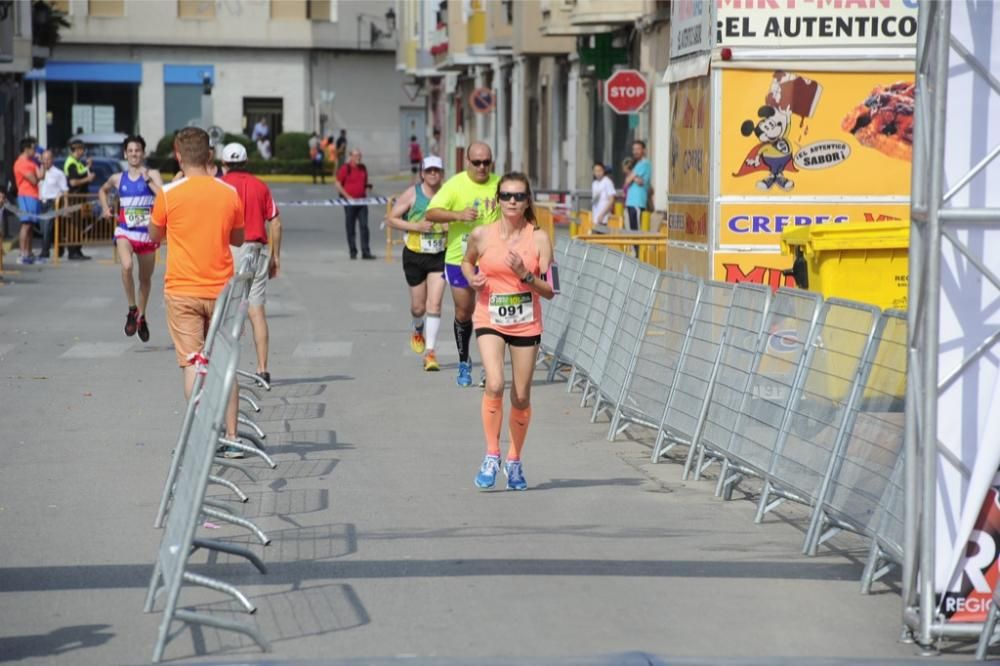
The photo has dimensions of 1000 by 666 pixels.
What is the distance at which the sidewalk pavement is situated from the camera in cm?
667

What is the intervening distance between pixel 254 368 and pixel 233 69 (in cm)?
6713

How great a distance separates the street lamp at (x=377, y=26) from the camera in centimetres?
8100

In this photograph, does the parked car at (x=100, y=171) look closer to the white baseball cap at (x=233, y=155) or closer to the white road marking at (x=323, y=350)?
the white road marking at (x=323, y=350)

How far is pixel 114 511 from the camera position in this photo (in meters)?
9.23

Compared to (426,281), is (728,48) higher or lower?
higher

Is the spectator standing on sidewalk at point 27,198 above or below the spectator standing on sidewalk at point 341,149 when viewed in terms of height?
below

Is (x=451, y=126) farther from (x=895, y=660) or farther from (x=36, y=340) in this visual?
(x=895, y=660)

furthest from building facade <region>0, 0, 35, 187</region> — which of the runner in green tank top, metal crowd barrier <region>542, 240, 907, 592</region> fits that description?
metal crowd barrier <region>542, 240, 907, 592</region>

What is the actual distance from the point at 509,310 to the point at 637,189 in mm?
22241

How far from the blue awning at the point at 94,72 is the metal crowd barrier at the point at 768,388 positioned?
68.5 meters

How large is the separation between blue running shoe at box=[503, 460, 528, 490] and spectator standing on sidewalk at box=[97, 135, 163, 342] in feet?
22.8

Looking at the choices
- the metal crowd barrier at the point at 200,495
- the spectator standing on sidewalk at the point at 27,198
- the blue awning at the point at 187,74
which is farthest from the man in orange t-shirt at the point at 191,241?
the blue awning at the point at 187,74

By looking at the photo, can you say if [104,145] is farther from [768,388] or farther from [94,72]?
[768,388]

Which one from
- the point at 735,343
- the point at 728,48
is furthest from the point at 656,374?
the point at 728,48
